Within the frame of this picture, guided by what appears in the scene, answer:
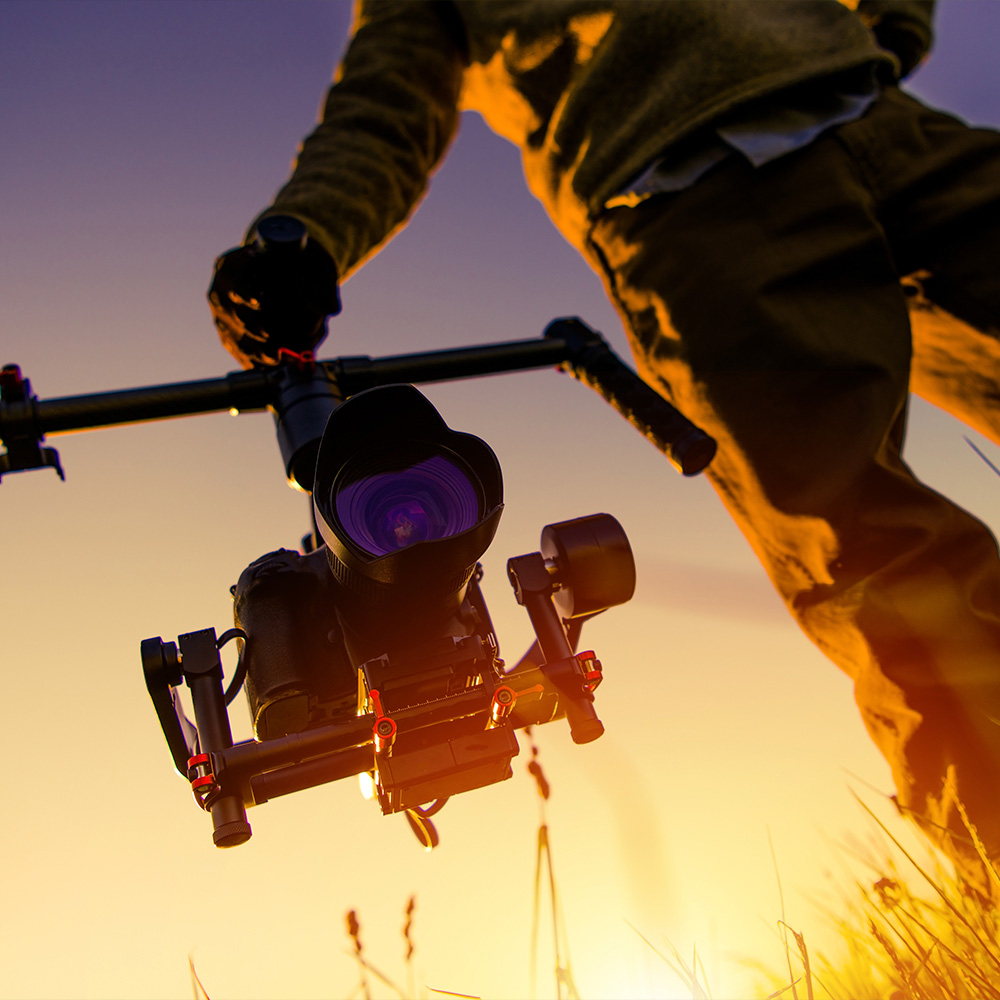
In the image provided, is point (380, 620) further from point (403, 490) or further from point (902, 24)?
point (902, 24)

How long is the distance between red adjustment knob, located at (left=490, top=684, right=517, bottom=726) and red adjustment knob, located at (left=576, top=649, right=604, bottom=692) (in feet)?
0.33

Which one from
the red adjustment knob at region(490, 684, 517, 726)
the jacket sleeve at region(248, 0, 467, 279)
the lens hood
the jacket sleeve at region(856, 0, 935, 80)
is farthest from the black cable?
the jacket sleeve at region(856, 0, 935, 80)

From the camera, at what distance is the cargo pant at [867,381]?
1006 mm

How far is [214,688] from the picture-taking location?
854 mm

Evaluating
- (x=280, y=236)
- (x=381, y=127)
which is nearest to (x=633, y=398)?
(x=280, y=236)

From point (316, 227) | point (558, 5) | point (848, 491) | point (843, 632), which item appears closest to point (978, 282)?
point (848, 491)

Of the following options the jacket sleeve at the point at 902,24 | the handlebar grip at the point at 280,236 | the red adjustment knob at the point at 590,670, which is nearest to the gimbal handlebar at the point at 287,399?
the handlebar grip at the point at 280,236

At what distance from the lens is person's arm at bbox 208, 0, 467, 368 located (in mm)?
1142

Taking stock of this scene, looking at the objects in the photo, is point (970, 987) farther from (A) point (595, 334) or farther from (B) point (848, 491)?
(A) point (595, 334)

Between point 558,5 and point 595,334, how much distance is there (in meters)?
0.58

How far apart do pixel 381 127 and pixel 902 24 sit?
970 mm

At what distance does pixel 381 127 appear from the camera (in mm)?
1468

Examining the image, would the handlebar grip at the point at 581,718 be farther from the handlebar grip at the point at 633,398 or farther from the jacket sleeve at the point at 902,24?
the jacket sleeve at the point at 902,24

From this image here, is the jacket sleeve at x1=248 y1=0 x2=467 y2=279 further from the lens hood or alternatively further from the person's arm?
the lens hood
